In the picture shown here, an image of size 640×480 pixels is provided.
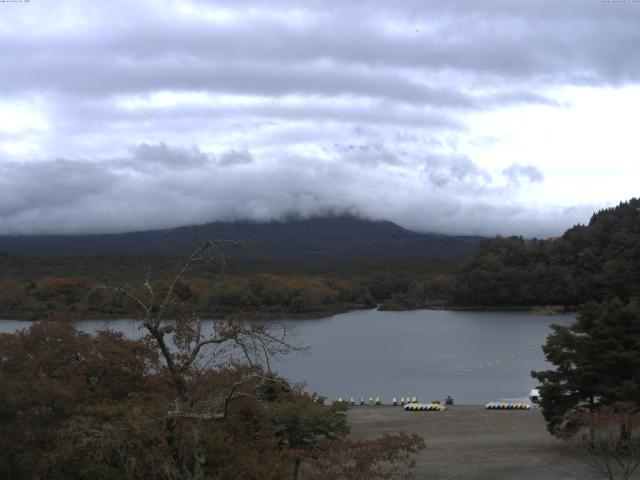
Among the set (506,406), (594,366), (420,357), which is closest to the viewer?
(594,366)

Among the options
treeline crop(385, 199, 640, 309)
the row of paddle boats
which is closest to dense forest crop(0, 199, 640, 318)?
treeline crop(385, 199, 640, 309)

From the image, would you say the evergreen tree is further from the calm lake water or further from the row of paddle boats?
the calm lake water

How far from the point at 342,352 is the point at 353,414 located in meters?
22.0

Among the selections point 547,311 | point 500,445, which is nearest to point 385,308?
point 547,311

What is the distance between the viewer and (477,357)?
45.7m

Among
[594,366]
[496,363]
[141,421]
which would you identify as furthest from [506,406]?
[141,421]

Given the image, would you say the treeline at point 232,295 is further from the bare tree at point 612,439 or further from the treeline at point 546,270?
the bare tree at point 612,439

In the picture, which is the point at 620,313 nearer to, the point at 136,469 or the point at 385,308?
the point at 136,469

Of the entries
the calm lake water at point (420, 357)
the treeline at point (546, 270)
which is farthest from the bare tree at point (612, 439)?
the treeline at point (546, 270)

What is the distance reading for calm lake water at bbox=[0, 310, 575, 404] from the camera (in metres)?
35.5

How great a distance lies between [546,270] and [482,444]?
214 ft

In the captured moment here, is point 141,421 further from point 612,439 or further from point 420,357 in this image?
point 420,357

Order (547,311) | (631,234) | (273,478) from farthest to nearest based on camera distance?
(631,234) → (547,311) → (273,478)

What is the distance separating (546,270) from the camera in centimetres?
8256
